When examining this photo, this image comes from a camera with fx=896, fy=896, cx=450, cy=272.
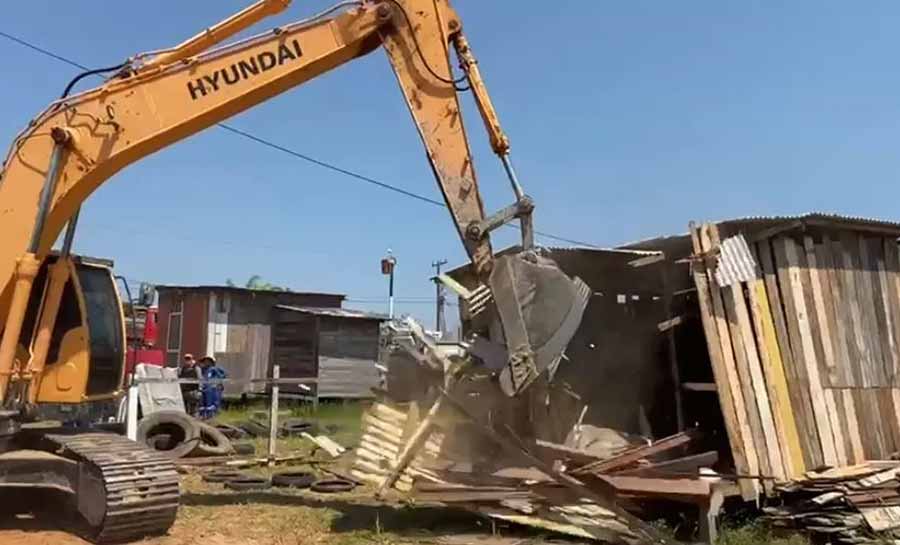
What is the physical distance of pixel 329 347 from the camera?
29219 mm

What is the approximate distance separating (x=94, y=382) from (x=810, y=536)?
23.4ft

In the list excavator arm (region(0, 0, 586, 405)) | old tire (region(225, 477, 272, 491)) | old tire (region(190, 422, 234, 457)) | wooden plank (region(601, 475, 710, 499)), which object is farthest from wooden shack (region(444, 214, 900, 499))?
old tire (region(190, 422, 234, 457))

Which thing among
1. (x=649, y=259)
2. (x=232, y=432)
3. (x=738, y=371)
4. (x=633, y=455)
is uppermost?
(x=649, y=259)

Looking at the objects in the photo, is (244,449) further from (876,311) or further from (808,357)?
(876,311)

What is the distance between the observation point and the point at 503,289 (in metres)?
8.48

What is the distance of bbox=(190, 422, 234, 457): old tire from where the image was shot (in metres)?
14.9

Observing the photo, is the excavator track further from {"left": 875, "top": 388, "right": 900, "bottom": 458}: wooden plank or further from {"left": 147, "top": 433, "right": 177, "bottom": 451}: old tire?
{"left": 875, "top": 388, "right": 900, "bottom": 458}: wooden plank

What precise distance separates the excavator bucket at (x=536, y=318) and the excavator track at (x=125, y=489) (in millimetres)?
3286

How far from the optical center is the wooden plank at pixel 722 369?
9.07m

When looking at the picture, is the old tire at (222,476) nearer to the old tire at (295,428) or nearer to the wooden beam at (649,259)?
the old tire at (295,428)

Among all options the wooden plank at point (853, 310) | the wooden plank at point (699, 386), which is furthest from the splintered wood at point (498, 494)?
the wooden plank at point (853, 310)

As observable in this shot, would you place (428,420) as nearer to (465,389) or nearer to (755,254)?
(465,389)

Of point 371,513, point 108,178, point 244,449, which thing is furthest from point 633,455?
point 244,449

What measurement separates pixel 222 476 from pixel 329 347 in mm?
16851
